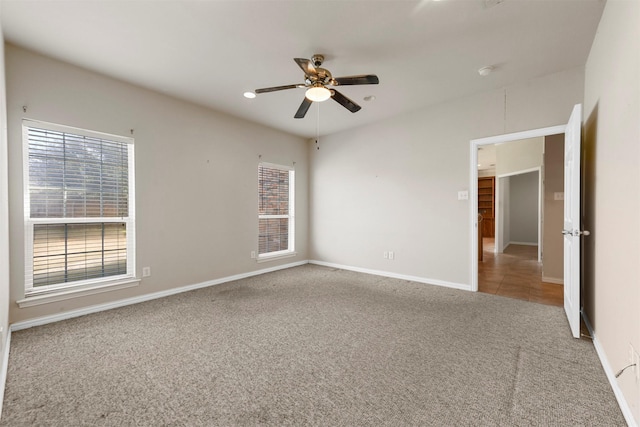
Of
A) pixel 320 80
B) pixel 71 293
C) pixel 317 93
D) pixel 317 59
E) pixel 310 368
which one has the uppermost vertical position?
pixel 317 59

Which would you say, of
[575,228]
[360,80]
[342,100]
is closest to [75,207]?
[342,100]

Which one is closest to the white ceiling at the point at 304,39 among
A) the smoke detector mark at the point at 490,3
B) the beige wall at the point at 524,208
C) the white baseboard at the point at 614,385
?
the smoke detector mark at the point at 490,3

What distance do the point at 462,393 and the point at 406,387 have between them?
33 centimetres

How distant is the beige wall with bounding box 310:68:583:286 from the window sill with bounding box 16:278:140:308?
334 centimetres

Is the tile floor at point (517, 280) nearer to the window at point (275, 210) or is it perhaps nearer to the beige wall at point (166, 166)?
the window at point (275, 210)

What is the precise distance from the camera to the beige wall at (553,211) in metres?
4.03

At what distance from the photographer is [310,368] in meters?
1.90

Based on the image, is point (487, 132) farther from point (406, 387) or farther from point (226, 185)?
point (226, 185)

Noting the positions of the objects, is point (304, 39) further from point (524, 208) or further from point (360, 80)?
point (524, 208)

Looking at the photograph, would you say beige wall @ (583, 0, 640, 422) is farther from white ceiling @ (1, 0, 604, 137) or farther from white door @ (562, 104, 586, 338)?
white ceiling @ (1, 0, 604, 137)

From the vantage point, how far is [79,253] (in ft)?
9.66

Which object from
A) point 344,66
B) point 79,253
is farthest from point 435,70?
A: point 79,253

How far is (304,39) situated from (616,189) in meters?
2.58

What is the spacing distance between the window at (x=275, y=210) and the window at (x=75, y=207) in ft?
6.76
